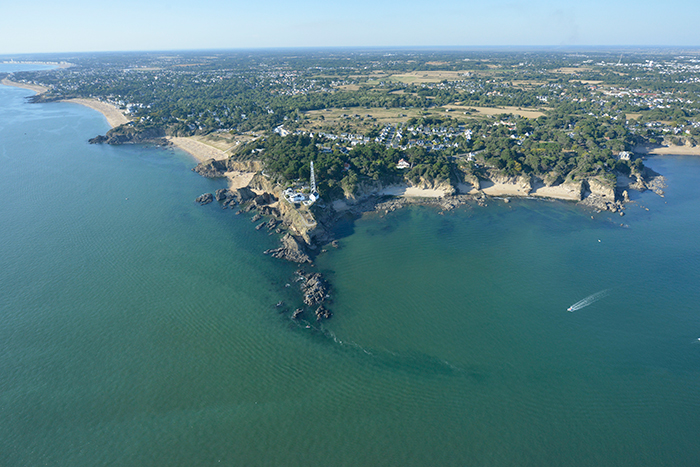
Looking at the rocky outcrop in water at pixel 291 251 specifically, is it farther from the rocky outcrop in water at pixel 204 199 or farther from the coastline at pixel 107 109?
the coastline at pixel 107 109

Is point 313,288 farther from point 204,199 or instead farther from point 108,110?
point 108,110

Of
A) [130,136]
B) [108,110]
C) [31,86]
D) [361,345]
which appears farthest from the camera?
[31,86]

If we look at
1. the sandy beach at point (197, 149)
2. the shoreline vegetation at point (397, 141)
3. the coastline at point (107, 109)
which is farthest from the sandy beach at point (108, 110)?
the sandy beach at point (197, 149)

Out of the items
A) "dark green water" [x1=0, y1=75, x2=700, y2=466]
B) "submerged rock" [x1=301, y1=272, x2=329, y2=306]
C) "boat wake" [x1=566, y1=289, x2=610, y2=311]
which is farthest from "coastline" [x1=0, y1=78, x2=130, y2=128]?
"boat wake" [x1=566, y1=289, x2=610, y2=311]

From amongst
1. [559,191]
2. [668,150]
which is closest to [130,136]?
[559,191]

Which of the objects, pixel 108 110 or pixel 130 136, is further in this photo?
pixel 108 110

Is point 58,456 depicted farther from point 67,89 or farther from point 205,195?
point 67,89

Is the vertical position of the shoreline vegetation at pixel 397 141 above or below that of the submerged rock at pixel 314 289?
above
